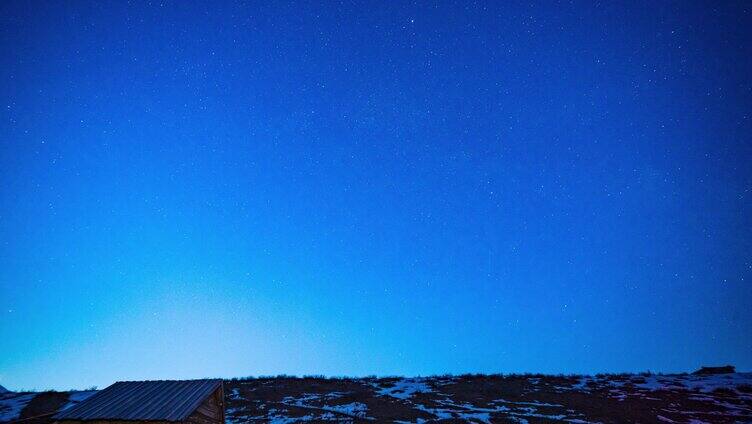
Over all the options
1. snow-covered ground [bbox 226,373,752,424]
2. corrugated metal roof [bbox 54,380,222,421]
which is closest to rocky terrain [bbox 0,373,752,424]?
snow-covered ground [bbox 226,373,752,424]

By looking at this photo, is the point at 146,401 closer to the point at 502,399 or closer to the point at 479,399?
the point at 479,399

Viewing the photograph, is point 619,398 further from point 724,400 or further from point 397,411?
point 397,411

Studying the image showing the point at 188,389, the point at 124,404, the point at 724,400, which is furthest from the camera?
the point at 724,400

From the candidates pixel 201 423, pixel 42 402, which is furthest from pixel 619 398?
pixel 42 402

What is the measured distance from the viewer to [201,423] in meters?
15.8

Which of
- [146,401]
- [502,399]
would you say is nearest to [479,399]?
[502,399]

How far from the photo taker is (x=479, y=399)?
27.8 meters

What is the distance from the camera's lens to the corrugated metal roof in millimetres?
14383

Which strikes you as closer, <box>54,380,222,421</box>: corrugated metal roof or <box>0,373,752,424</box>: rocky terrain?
<box>54,380,222,421</box>: corrugated metal roof

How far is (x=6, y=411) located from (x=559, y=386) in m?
38.5

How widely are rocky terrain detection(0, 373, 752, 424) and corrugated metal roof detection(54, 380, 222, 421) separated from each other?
253 inches

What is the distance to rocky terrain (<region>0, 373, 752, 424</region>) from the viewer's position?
22828 mm

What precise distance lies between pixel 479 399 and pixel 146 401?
20.5 meters

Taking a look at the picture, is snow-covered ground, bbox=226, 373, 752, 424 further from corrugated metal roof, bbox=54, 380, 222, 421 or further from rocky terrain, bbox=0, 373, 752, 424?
corrugated metal roof, bbox=54, 380, 222, 421
